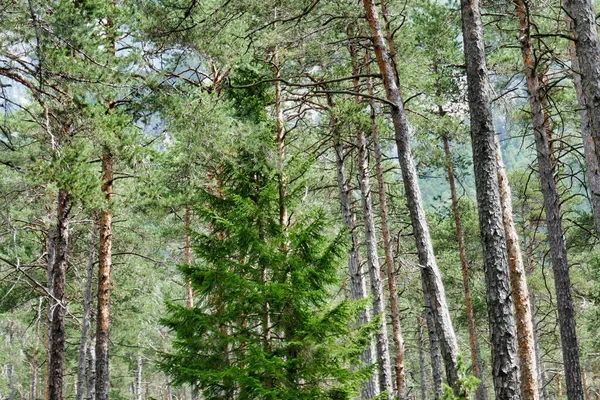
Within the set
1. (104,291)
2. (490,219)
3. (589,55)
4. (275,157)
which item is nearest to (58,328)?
(104,291)

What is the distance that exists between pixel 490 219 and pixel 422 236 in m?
1.23

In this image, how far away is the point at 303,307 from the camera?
7.73m

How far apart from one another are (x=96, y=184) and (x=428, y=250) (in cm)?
499

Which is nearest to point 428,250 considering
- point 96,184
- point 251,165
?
point 251,165

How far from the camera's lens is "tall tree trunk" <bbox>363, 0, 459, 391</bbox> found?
5.82 meters

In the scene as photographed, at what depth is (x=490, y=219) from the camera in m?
5.06

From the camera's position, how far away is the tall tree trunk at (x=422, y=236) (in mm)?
5816

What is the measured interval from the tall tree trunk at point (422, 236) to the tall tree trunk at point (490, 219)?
2.64ft

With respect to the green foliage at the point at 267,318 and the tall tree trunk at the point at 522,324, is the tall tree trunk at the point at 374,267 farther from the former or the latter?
the tall tree trunk at the point at 522,324

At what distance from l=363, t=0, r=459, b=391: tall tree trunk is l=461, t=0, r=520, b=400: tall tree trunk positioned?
0.80 meters

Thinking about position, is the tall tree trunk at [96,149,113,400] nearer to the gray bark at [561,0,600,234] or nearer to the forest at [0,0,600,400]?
the forest at [0,0,600,400]

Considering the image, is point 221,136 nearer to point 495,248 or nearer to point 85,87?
point 85,87

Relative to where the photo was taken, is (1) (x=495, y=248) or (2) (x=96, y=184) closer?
(1) (x=495, y=248)

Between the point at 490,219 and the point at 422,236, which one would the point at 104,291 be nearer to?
the point at 422,236
